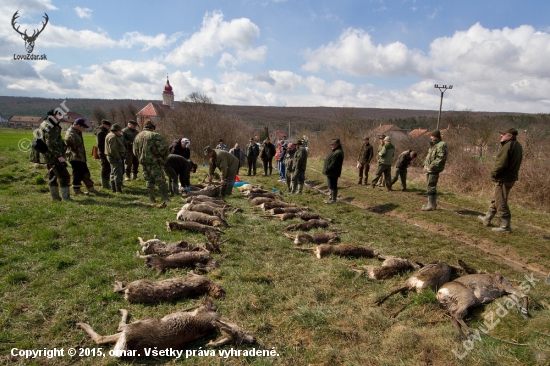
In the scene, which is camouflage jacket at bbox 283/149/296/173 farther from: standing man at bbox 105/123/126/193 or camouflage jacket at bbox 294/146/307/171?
standing man at bbox 105/123/126/193

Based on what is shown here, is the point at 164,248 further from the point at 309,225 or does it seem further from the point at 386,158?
the point at 386,158

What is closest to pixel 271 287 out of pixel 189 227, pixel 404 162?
pixel 189 227

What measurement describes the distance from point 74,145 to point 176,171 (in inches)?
120

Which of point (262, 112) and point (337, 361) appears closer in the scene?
point (337, 361)

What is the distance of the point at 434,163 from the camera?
998 cm

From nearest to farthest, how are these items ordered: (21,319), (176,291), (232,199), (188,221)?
Result: (21,319)
(176,291)
(188,221)
(232,199)

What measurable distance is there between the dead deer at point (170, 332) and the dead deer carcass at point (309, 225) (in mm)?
4152

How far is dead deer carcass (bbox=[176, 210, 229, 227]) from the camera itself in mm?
7394

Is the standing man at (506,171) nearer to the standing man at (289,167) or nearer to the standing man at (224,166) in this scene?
the standing man at (289,167)

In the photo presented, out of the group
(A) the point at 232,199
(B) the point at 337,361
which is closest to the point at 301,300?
(B) the point at 337,361

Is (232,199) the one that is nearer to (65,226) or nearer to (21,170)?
(65,226)

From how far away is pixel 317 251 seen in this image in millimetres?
6094

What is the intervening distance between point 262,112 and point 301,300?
14890 centimetres

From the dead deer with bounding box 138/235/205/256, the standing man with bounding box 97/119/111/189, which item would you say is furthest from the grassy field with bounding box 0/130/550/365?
the standing man with bounding box 97/119/111/189
